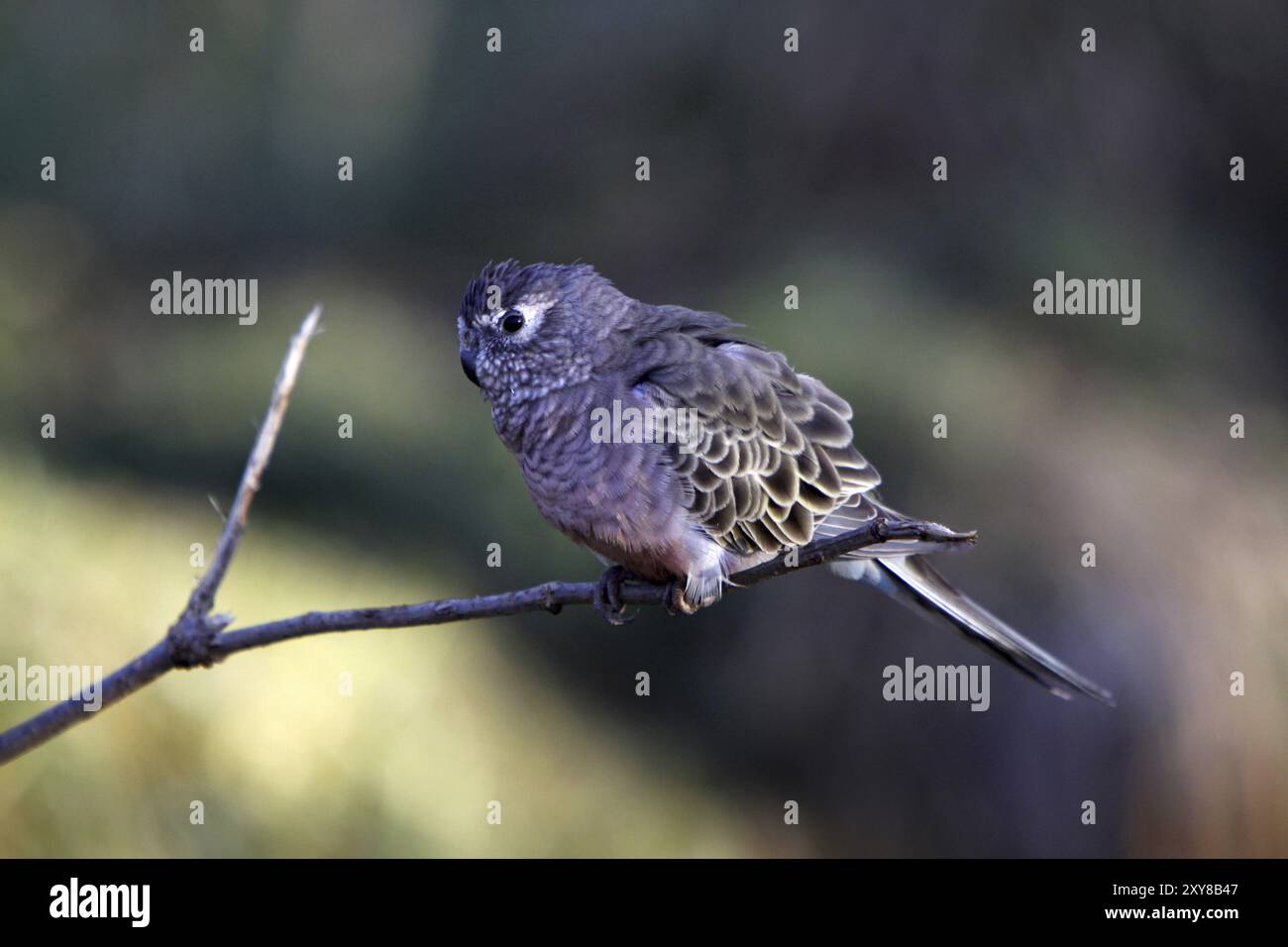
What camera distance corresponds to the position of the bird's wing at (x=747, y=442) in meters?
4.89

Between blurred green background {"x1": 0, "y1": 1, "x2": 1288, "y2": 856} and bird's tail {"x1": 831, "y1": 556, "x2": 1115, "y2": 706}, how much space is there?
7.68ft

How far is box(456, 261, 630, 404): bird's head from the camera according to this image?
16.3 feet

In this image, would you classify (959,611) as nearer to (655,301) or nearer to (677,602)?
(677,602)

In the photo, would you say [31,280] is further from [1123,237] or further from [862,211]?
[1123,237]

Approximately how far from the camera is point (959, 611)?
536 cm

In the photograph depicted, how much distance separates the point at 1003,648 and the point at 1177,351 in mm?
4808

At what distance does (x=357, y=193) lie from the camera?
41.9ft

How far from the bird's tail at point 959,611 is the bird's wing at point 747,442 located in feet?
1.23
